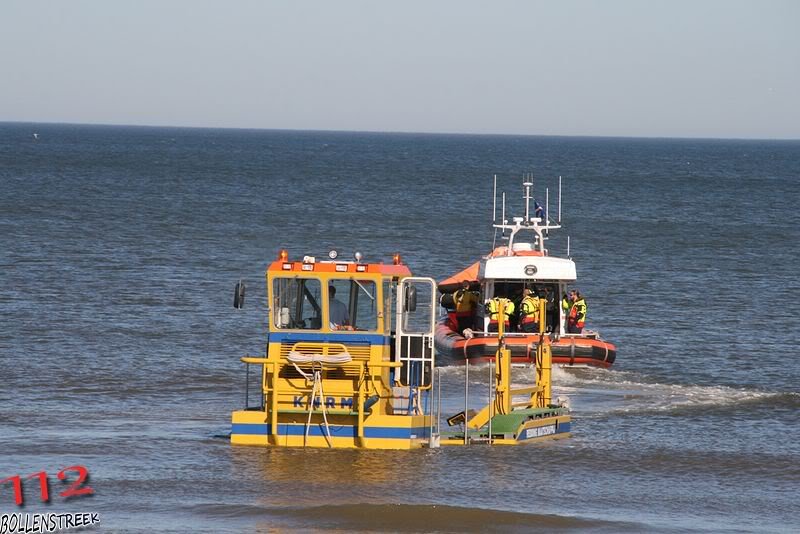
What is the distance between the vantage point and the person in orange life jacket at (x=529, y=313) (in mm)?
27125

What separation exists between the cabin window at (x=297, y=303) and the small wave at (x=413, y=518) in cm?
323

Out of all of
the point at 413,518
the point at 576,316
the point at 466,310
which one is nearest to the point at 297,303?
the point at 413,518

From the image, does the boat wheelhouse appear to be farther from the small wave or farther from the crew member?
the crew member

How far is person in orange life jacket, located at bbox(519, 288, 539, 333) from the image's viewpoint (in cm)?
2712

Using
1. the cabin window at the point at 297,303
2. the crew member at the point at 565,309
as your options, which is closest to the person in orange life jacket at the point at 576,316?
the crew member at the point at 565,309

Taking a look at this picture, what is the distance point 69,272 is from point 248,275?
16.1 feet

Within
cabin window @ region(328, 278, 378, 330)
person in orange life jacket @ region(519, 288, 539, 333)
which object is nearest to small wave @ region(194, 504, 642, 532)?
cabin window @ region(328, 278, 378, 330)

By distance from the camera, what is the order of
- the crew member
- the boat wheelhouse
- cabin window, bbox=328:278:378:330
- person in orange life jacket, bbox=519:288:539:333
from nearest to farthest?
the boat wheelhouse, cabin window, bbox=328:278:378:330, person in orange life jacket, bbox=519:288:539:333, the crew member

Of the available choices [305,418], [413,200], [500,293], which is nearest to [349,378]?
[305,418]

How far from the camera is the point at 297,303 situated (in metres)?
18.0

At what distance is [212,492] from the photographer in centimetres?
1590

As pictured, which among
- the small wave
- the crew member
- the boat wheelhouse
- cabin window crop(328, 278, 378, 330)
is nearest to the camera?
the small wave

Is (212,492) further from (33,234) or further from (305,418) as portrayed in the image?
(33,234)

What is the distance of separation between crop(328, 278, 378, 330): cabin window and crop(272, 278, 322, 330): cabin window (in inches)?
7.1
